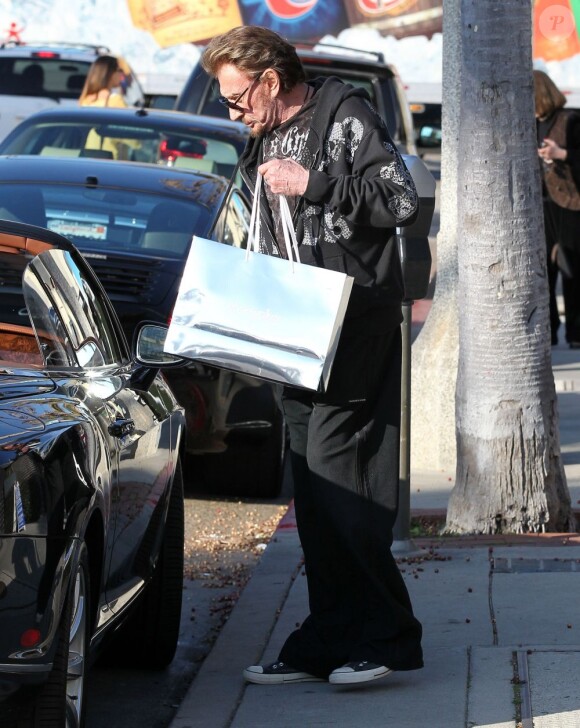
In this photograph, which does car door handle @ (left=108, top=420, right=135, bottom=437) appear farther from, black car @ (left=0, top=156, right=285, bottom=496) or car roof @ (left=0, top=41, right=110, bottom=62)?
car roof @ (left=0, top=41, right=110, bottom=62)

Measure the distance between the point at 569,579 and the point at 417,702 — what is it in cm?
138

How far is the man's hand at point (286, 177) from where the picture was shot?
4180mm

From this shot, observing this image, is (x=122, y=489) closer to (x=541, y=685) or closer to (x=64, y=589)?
(x=64, y=589)

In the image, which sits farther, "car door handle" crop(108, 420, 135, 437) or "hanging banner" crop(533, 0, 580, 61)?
"hanging banner" crop(533, 0, 580, 61)

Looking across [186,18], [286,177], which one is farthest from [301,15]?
[286,177]

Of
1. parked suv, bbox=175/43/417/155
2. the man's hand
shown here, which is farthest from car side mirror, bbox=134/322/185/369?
parked suv, bbox=175/43/417/155

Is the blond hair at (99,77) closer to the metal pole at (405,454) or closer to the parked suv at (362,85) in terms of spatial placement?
the parked suv at (362,85)

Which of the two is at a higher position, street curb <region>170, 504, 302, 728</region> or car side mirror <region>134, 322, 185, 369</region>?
car side mirror <region>134, 322, 185, 369</region>

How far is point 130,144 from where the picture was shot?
1040 cm

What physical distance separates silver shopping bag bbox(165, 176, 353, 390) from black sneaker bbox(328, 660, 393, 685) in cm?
89

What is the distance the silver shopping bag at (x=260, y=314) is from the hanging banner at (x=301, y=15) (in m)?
19.4

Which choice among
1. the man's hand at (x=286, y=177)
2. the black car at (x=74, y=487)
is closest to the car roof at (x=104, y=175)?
the black car at (x=74, y=487)

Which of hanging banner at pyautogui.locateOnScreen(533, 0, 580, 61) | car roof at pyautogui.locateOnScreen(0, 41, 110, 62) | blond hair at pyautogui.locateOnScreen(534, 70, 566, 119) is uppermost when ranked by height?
hanging banner at pyautogui.locateOnScreen(533, 0, 580, 61)

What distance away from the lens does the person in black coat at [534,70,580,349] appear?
36.6 feet
